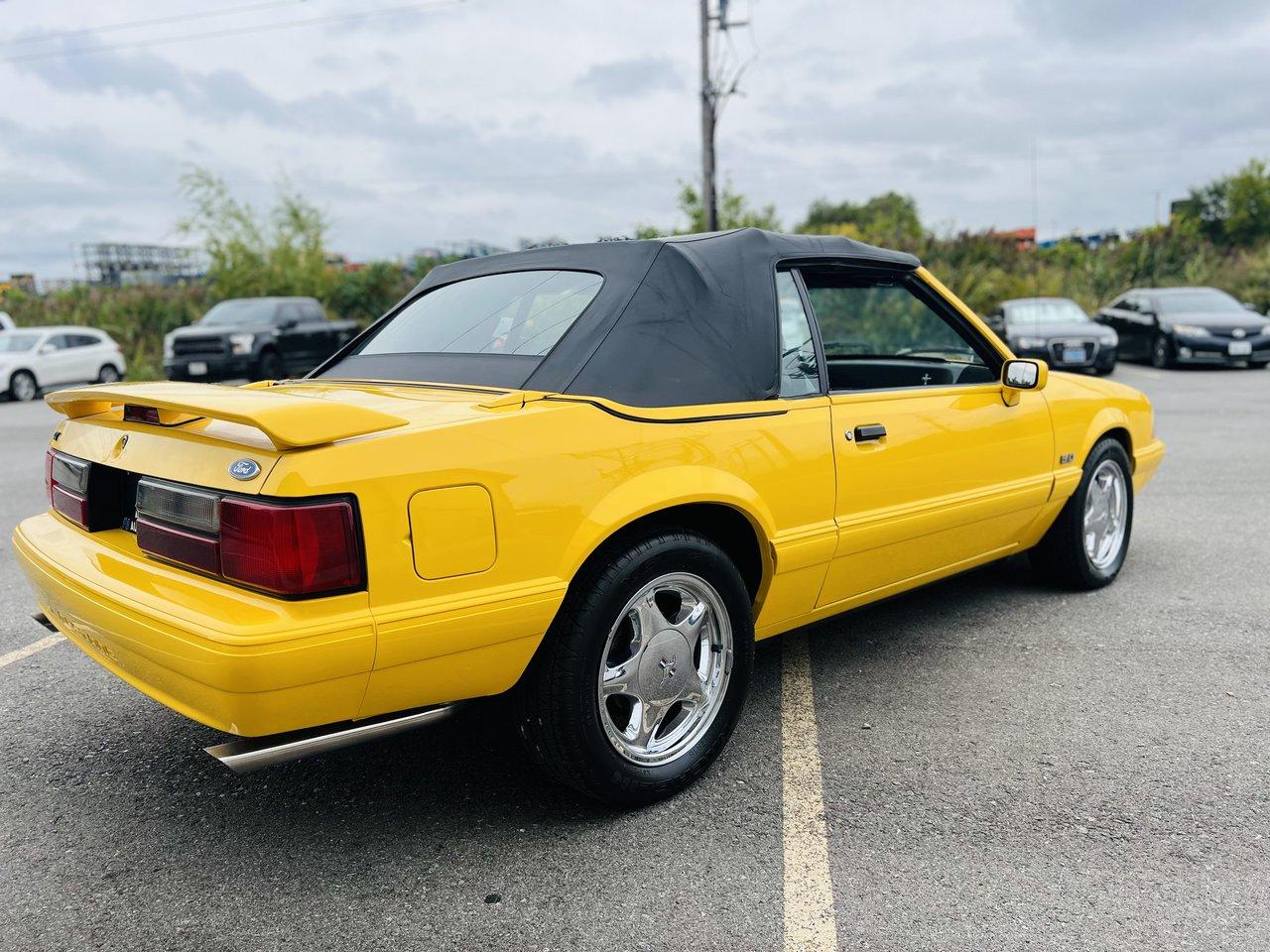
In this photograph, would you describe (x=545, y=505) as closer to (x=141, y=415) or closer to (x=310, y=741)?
(x=310, y=741)

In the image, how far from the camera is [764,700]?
3.47 m

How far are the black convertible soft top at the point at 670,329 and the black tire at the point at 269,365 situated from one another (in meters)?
14.2

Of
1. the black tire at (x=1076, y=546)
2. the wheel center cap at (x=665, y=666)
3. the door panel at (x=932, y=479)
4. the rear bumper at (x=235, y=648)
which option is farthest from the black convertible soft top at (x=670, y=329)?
the black tire at (x=1076, y=546)

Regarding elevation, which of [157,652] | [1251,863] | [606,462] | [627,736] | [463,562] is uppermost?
[606,462]

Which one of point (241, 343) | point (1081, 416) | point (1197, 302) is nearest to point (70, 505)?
point (1081, 416)

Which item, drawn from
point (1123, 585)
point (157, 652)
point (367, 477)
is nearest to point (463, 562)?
point (367, 477)

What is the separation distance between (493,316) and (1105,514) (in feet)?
10.0

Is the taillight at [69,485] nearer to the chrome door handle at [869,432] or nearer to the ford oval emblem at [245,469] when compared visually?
the ford oval emblem at [245,469]

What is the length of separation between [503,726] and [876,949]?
1.45 m

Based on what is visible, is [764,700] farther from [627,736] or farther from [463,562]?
[463,562]

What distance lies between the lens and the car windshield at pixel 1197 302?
55.2 feet

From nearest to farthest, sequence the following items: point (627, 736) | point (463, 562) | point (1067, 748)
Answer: point (463, 562)
point (627, 736)
point (1067, 748)

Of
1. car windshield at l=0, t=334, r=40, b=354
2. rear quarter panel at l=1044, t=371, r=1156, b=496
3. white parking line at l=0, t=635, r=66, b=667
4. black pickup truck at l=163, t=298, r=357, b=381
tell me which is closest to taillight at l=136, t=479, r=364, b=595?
white parking line at l=0, t=635, r=66, b=667

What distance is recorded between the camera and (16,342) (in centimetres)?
1809
